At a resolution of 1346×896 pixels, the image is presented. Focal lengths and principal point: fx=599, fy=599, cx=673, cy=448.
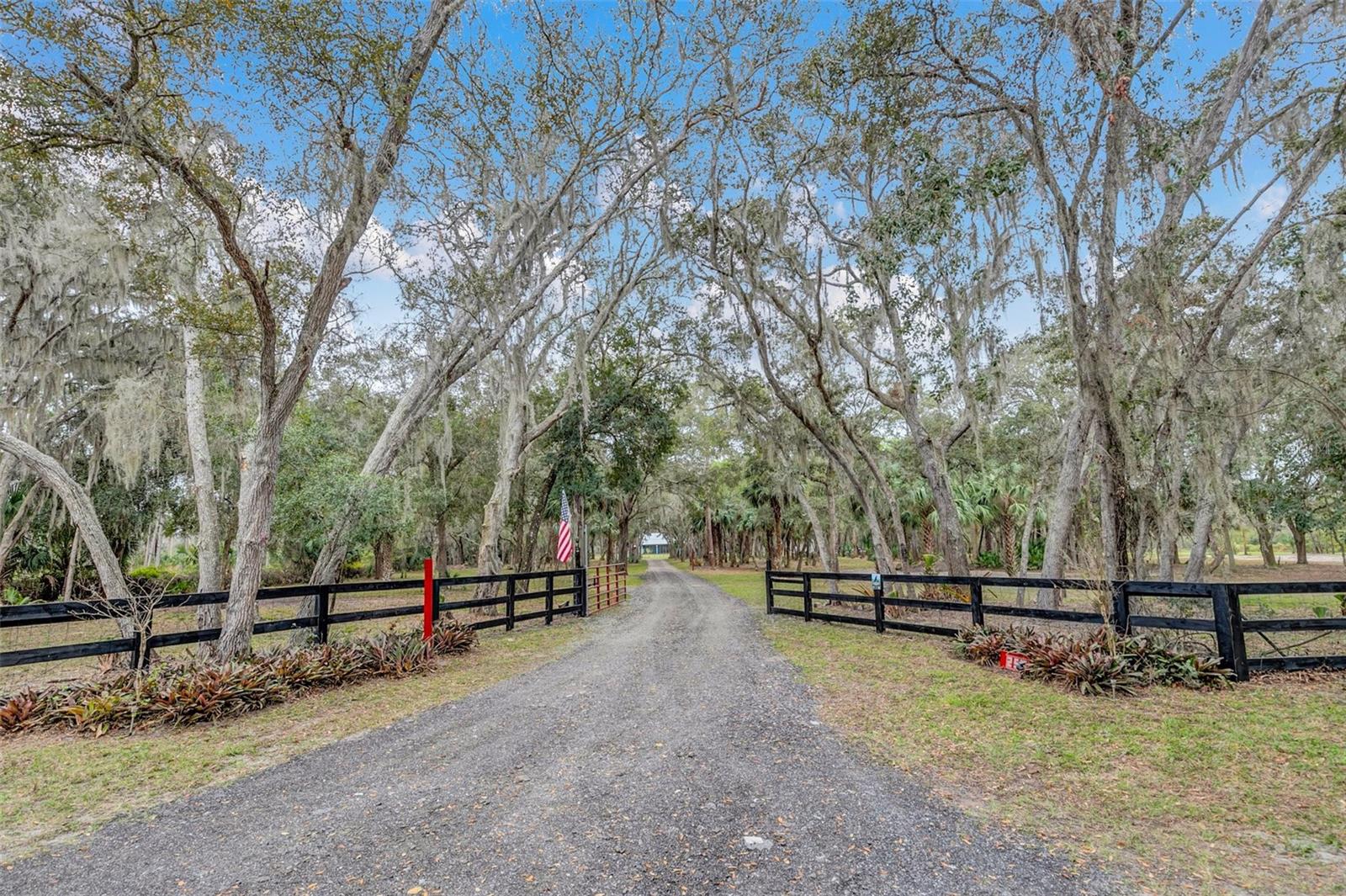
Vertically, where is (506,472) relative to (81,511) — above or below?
above

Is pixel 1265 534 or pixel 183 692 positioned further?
pixel 1265 534

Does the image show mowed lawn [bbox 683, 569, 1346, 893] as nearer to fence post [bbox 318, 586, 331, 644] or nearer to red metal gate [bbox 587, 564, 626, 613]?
fence post [bbox 318, 586, 331, 644]

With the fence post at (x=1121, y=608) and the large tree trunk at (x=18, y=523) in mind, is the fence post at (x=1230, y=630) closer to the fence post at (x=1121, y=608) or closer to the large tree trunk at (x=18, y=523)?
the fence post at (x=1121, y=608)

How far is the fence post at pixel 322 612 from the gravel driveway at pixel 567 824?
278 cm

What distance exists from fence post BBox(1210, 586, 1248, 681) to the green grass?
Answer: 7072mm

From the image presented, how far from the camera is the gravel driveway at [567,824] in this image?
2496 mm

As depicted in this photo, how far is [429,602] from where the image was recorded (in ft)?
25.4

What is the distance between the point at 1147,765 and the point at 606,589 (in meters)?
13.2

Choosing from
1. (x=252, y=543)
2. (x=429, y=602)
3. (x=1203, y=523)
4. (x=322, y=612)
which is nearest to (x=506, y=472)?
(x=429, y=602)

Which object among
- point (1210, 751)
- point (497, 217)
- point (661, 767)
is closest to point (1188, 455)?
point (1210, 751)

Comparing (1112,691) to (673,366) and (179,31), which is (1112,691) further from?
(673,366)

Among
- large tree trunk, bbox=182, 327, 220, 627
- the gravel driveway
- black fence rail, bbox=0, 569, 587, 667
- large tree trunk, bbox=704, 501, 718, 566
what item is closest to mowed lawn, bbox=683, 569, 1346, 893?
the gravel driveway

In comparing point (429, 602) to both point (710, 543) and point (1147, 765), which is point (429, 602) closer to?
point (1147, 765)

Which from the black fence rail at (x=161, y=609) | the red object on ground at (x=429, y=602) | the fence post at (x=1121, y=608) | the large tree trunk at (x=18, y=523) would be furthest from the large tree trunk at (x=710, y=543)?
the fence post at (x=1121, y=608)
